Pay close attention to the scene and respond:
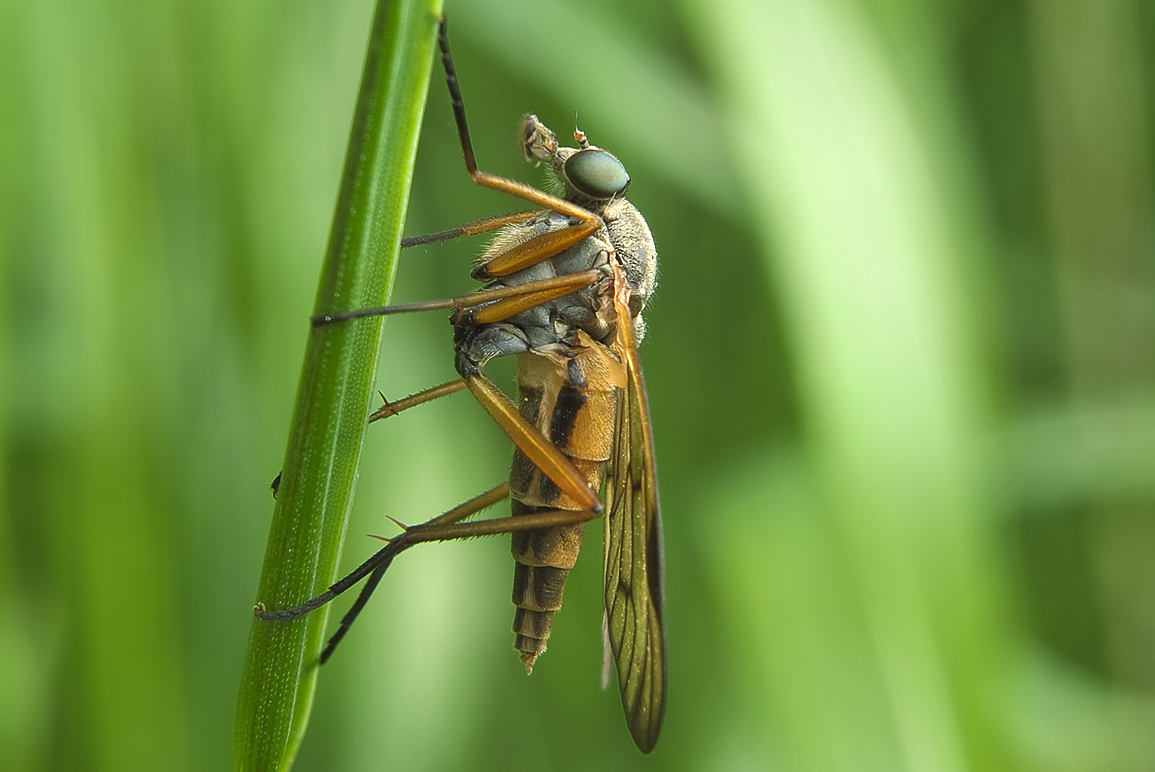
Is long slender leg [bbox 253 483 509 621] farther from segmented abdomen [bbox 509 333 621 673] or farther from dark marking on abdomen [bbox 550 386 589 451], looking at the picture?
dark marking on abdomen [bbox 550 386 589 451]

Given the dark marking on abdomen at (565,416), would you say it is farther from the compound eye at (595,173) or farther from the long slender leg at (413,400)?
the compound eye at (595,173)

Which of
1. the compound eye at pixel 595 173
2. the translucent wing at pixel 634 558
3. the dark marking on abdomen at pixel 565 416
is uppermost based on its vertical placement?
the compound eye at pixel 595 173

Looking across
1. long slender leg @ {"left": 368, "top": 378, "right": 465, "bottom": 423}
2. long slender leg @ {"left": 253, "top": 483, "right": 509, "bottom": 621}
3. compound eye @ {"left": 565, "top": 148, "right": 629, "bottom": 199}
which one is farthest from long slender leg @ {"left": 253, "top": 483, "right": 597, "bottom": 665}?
compound eye @ {"left": 565, "top": 148, "right": 629, "bottom": 199}

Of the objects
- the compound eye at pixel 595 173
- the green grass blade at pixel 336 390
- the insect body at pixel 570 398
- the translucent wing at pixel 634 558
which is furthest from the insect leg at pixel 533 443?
the green grass blade at pixel 336 390

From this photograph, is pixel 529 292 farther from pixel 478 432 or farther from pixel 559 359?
→ pixel 478 432

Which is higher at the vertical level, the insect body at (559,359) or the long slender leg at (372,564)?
the insect body at (559,359)

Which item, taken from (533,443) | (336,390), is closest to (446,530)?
(533,443)

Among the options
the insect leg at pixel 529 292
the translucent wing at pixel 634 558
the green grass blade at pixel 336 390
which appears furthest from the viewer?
the translucent wing at pixel 634 558

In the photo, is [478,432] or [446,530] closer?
[446,530]
